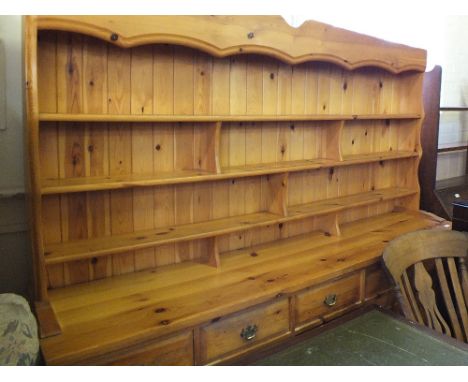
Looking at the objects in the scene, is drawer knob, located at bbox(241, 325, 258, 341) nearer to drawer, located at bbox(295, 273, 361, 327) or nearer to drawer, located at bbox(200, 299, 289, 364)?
drawer, located at bbox(200, 299, 289, 364)

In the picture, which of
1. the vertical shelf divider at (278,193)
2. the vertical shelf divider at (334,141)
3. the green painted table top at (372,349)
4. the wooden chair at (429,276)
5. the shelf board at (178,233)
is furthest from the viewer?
the vertical shelf divider at (334,141)

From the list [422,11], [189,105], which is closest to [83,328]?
[189,105]

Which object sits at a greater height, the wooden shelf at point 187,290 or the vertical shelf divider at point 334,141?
the vertical shelf divider at point 334,141

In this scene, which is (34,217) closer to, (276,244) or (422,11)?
(276,244)

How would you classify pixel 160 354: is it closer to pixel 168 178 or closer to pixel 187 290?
pixel 187 290

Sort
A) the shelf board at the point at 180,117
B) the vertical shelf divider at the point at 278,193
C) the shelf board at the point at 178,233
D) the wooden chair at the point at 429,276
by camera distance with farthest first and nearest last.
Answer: the vertical shelf divider at the point at 278,193
the wooden chair at the point at 429,276
the shelf board at the point at 178,233
the shelf board at the point at 180,117

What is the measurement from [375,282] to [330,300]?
33 cm

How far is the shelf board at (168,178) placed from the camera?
1.53m

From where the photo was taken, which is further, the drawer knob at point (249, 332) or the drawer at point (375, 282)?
the drawer at point (375, 282)

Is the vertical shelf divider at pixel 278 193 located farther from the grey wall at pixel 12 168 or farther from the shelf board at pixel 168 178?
the grey wall at pixel 12 168

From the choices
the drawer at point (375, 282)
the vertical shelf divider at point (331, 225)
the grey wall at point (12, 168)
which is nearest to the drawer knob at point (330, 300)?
the drawer at point (375, 282)

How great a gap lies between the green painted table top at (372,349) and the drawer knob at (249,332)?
0.33 meters

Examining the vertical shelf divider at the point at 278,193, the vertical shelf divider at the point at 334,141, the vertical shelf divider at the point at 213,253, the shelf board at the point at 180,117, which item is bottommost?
the vertical shelf divider at the point at 213,253

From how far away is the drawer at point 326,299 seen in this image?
72.2 inches
